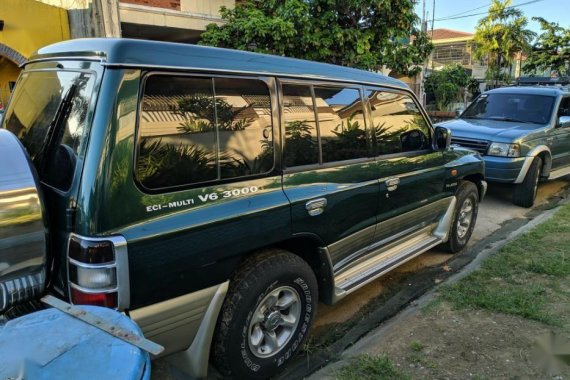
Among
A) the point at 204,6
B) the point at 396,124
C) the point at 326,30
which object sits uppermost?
the point at 204,6

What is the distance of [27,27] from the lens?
28.7 feet

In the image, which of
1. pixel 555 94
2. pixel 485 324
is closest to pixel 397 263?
pixel 485 324

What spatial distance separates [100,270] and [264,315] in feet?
3.66

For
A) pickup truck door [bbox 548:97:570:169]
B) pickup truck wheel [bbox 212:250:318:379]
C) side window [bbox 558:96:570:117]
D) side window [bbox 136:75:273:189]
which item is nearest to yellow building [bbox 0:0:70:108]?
side window [bbox 136:75:273:189]

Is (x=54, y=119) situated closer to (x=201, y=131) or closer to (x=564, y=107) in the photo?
(x=201, y=131)

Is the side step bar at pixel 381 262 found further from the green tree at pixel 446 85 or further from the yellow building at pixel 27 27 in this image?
the green tree at pixel 446 85

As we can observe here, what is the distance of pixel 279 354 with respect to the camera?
115 inches

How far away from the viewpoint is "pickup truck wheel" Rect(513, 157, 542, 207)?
723 centimetres

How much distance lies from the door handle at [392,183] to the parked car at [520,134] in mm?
3999

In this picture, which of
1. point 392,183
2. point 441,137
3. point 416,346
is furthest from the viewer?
point 441,137

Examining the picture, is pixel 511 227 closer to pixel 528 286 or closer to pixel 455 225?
pixel 455 225

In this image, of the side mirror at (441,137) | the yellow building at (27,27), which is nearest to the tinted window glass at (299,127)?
the side mirror at (441,137)

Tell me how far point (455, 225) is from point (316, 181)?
105 inches

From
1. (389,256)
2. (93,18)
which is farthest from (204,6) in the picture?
(389,256)
